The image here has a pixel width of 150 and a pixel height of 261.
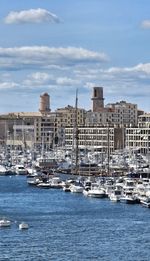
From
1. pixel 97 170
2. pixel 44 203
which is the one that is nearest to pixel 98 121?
pixel 97 170

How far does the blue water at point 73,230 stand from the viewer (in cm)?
4675

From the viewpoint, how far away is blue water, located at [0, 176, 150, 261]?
4675 centimetres

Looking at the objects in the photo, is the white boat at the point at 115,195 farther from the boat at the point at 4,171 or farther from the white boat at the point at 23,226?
the boat at the point at 4,171

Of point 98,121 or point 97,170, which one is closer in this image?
point 97,170

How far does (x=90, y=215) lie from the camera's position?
63688 millimetres

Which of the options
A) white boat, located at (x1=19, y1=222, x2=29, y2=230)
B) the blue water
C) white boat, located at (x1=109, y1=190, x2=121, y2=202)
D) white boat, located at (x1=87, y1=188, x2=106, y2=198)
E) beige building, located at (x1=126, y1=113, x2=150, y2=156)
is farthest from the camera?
beige building, located at (x1=126, y1=113, x2=150, y2=156)

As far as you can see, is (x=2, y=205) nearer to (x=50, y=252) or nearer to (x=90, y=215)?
(x=90, y=215)

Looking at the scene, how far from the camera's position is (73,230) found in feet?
181

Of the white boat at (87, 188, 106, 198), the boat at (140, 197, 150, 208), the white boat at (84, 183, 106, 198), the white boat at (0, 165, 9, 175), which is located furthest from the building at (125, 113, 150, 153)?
the boat at (140, 197, 150, 208)

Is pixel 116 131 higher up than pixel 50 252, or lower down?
higher up

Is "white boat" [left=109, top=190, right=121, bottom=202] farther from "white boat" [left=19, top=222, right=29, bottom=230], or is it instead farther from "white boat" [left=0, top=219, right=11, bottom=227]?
"white boat" [left=19, top=222, right=29, bottom=230]

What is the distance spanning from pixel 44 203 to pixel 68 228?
17511 millimetres

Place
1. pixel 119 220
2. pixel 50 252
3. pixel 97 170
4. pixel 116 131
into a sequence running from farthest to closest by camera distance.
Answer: pixel 116 131, pixel 97 170, pixel 119 220, pixel 50 252

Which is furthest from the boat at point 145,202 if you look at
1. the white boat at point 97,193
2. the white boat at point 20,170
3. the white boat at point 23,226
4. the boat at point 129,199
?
the white boat at point 20,170
